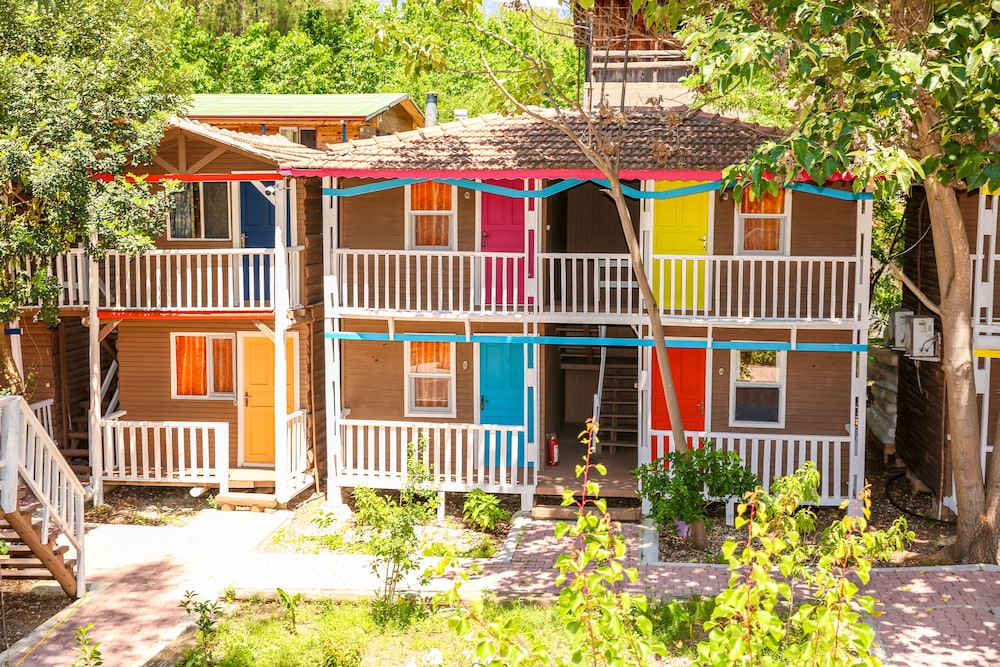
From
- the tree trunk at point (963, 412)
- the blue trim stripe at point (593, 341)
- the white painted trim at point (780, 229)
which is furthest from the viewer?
the white painted trim at point (780, 229)

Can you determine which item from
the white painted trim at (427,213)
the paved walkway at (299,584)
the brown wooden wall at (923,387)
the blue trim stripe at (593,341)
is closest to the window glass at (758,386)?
the blue trim stripe at (593,341)

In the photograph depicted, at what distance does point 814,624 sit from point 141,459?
14651 millimetres

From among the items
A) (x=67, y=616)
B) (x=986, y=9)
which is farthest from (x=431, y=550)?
(x=986, y=9)

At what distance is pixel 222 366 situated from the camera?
62.0ft

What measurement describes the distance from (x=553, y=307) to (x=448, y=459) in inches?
113

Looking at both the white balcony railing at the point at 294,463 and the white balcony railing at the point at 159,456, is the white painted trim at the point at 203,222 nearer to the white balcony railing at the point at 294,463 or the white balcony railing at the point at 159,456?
the white balcony railing at the point at 159,456

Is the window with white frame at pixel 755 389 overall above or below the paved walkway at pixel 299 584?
above

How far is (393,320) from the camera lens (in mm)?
17359

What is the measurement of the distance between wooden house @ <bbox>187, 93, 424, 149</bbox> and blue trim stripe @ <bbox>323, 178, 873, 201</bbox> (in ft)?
22.8

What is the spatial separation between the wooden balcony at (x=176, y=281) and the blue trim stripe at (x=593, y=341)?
140 centimetres

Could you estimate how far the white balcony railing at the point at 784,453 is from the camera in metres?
16.0

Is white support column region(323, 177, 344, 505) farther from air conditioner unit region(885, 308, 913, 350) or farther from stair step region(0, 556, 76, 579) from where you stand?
air conditioner unit region(885, 308, 913, 350)

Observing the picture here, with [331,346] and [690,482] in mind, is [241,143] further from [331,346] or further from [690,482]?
[690,482]

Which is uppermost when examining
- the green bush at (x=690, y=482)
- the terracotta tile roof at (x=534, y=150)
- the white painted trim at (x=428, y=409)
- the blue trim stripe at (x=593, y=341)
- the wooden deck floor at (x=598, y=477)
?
the terracotta tile roof at (x=534, y=150)
